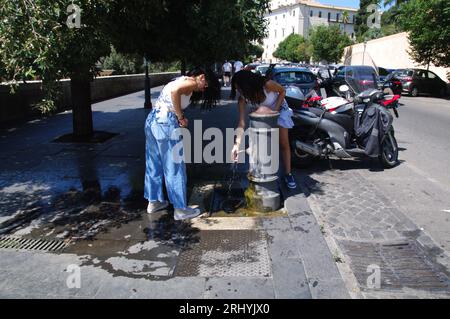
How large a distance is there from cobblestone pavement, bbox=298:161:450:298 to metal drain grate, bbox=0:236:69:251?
8.65ft

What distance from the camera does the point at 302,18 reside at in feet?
306

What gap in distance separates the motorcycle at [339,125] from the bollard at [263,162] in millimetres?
1743

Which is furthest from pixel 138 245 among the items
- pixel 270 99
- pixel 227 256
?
pixel 270 99

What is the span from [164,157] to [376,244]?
2.32 meters

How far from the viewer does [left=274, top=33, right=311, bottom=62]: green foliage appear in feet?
231

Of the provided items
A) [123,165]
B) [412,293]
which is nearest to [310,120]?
[123,165]

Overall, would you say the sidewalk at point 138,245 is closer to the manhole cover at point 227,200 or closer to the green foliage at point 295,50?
the manhole cover at point 227,200

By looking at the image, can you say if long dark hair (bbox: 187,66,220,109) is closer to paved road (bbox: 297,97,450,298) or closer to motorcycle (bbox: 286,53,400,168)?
paved road (bbox: 297,97,450,298)

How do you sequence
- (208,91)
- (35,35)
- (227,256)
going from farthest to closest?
(208,91) < (227,256) < (35,35)

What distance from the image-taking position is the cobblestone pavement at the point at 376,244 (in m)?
3.14

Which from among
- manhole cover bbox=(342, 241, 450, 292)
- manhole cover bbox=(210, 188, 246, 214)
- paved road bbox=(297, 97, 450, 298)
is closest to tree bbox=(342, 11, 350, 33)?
paved road bbox=(297, 97, 450, 298)

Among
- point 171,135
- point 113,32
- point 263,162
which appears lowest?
point 263,162

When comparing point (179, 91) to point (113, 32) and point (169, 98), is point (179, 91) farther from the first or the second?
point (113, 32)
